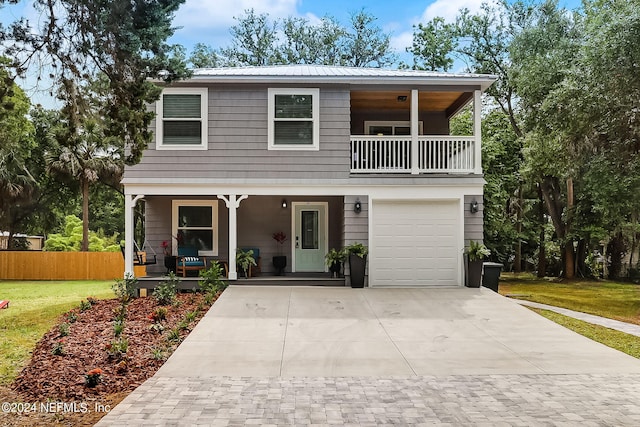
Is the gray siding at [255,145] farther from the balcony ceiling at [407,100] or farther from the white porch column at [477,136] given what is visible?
the white porch column at [477,136]

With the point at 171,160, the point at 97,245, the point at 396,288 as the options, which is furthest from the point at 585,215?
the point at 97,245

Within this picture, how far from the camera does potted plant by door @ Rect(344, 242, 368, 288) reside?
1331 cm

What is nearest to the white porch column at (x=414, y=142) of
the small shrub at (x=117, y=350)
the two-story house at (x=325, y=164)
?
the two-story house at (x=325, y=164)

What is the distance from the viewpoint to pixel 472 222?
13883 millimetres

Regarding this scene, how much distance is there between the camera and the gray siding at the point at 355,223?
13797mm

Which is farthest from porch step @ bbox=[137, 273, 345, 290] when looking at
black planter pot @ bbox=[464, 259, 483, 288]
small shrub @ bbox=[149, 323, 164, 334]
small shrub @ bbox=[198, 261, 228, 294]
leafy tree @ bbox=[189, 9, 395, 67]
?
leafy tree @ bbox=[189, 9, 395, 67]

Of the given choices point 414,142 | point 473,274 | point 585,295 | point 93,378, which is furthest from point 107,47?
point 585,295

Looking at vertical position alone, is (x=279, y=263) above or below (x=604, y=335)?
above

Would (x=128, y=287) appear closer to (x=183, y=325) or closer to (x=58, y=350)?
(x=183, y=325)

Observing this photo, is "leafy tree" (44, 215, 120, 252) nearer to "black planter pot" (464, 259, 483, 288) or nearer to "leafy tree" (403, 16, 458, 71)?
"leafy tree" (403, 16, 458, 71)

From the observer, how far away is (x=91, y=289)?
18141 mm

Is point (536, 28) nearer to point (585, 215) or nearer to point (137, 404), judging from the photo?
point (585, 215)

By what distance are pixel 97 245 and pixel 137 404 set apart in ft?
80.0

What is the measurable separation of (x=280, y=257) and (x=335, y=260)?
1.74m
